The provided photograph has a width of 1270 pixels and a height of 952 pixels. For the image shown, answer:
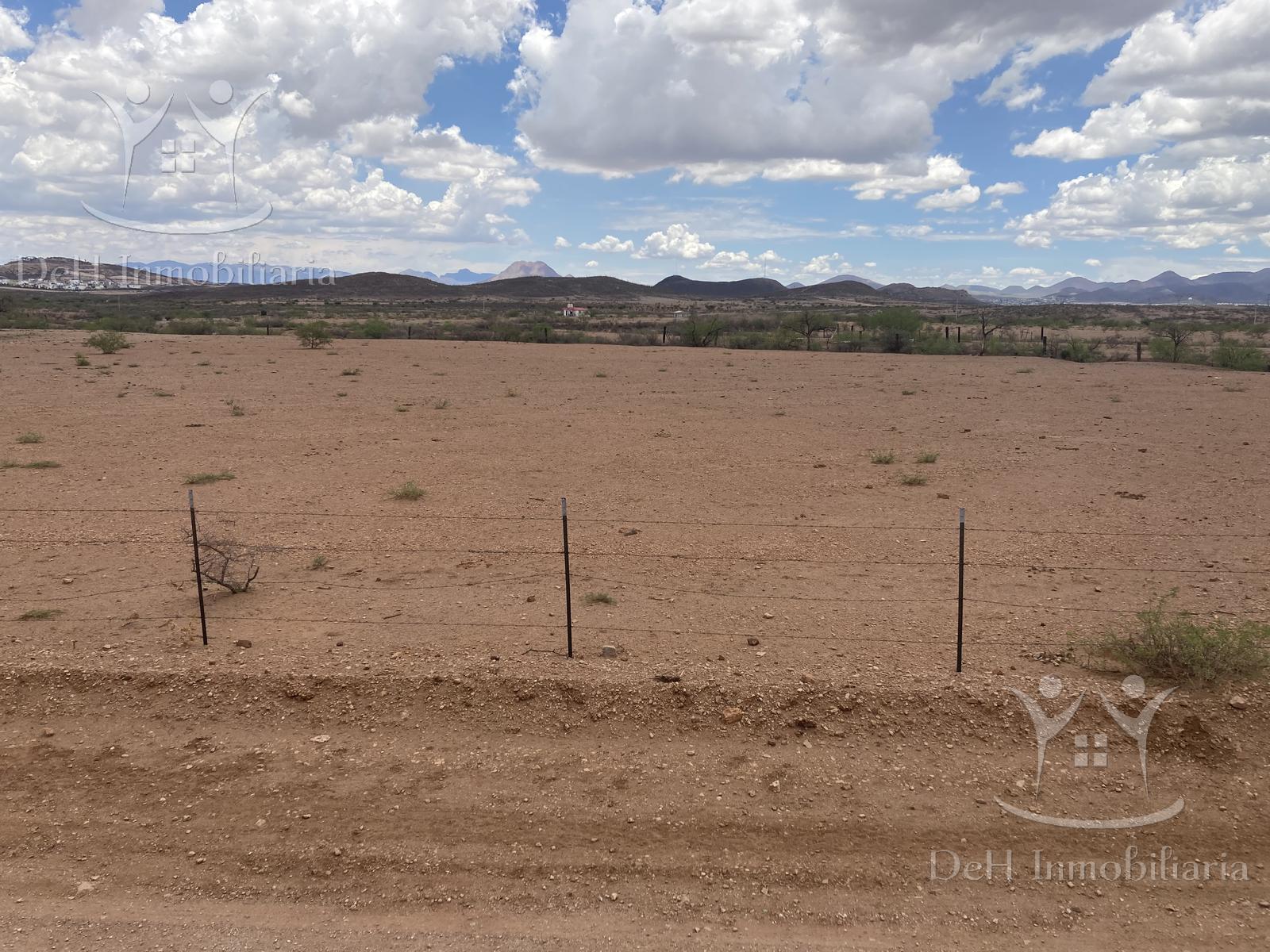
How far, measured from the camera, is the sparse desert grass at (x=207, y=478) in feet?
52.4

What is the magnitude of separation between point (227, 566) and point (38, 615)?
72.1 inches

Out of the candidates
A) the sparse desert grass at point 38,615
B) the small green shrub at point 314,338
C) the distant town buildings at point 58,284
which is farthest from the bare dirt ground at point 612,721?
the distant town buildings at point 58,284

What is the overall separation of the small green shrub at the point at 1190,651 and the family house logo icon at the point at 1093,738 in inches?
10.1

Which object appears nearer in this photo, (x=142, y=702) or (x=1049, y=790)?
(x=1049, y=790)

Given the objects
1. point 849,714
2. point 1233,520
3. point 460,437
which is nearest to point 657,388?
point 460,437

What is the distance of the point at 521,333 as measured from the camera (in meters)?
58.3

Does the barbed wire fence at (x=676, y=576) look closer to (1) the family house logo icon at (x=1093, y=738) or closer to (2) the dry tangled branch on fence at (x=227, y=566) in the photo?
(2) the dry tangled branch on fence at (x=227, y=566)

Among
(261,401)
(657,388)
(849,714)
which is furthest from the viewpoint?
(657,388)

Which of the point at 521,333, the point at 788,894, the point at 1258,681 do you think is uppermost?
the point at 521,333

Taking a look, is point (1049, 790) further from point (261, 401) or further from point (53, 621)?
point (261, 401)

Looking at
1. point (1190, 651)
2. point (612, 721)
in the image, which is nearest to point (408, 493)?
point (612, 721)

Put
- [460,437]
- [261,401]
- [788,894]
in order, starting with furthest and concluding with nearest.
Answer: [261,401], [460,437], [788,894]

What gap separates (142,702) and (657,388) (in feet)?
84.0

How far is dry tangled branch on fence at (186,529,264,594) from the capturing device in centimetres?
984
